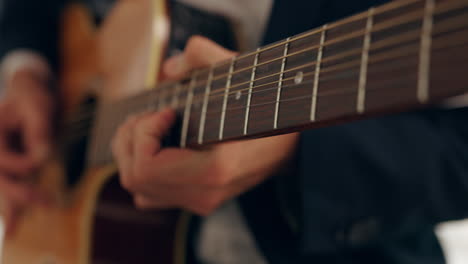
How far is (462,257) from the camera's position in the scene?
1083 mm

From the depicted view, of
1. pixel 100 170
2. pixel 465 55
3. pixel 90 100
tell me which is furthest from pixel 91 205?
pixel 465 55

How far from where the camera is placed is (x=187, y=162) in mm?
364

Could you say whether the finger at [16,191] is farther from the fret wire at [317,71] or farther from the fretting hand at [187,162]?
the fret wire at [317,71]

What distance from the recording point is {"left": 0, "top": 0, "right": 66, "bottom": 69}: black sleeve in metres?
0.93

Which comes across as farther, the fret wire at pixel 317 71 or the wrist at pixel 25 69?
the wrist at pixel 25 69

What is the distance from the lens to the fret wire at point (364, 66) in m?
0.20

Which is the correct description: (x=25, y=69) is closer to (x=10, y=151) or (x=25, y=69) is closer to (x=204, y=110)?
(x=10, y=151)

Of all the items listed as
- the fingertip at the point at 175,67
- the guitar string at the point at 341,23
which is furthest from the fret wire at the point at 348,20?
the fingertip at the point at 175,67

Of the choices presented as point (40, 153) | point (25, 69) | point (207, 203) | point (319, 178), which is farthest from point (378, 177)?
point (25, 69)

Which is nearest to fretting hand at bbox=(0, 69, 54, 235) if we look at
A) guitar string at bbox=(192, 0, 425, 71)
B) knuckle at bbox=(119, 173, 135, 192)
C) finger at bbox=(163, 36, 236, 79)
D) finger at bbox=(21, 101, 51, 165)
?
finger at bbox=(21, 101, 51, 165)

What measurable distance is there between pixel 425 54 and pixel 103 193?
0.46m

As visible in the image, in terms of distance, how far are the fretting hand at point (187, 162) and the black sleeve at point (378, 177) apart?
45 millimetres

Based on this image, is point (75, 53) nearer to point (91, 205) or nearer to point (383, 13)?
point (91, 205)

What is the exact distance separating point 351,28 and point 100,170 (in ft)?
1.41
